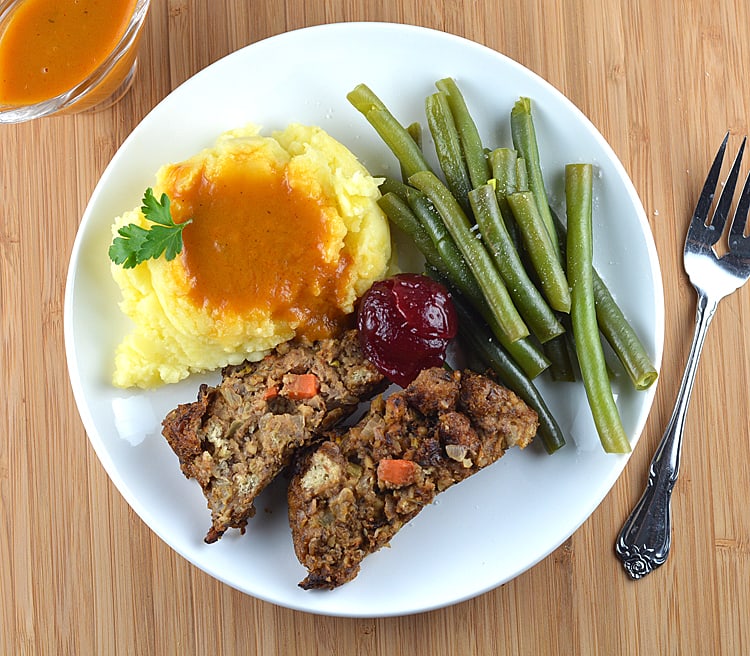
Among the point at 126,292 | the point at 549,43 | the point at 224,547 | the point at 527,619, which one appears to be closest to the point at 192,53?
the point at 126,292

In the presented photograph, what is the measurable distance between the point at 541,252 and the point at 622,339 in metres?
0.70

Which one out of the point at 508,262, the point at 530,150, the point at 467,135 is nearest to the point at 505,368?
the point at 508,262

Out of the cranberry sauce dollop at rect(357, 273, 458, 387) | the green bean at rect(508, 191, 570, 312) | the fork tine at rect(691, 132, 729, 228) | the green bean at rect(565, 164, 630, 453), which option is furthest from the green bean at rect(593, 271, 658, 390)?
the fork tine at rect(691, 132, 729, 228)

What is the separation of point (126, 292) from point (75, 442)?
131cm

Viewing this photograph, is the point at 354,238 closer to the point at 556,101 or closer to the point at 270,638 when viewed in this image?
the point at 556,101

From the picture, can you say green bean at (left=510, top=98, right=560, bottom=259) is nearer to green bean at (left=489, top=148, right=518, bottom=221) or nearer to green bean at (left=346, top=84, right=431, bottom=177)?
green bean at (left=489, top=148, right=518, bottom=221)

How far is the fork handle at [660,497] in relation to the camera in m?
4.52

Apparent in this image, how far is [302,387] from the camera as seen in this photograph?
3963mm

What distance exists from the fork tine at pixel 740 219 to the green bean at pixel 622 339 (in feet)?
3.39

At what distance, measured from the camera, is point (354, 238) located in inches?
161

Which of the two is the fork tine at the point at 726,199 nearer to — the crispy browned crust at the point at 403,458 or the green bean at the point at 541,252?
the green bean at the point at 541,252

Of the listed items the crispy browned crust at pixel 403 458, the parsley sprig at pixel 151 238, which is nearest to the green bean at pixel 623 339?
the crispy browned crust at pixel 403 458

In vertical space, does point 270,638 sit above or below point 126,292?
below

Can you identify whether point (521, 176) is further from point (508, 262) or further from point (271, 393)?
point (271, 393)
